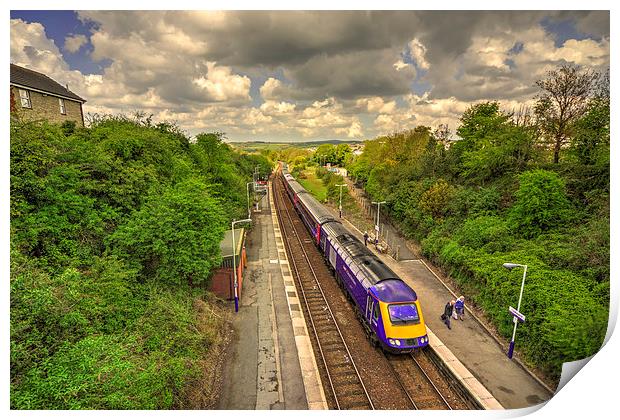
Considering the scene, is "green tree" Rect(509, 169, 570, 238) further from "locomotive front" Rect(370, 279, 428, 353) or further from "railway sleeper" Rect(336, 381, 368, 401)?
"railway sleeper" Rect(336, 381, 368, 401)

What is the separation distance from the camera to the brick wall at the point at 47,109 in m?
20.8

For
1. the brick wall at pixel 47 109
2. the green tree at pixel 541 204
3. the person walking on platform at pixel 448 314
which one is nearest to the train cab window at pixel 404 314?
the person walking on platform at pixel 448 314

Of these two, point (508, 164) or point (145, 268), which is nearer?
point (145, 268)

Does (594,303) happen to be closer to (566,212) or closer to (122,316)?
(566,212)

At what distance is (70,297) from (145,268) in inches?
230

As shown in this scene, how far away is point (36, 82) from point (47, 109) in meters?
1.96

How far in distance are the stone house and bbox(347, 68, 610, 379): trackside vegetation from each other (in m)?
29.4

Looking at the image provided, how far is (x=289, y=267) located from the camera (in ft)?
82.1

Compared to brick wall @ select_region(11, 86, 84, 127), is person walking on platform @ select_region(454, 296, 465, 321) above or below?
below

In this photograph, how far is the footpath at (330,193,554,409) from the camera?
1176cm

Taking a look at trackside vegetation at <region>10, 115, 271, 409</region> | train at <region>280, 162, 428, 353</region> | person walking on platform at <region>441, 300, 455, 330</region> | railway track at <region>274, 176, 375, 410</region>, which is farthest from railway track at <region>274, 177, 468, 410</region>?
trackside vegetation at <region>10, 115, 271, 409</region>

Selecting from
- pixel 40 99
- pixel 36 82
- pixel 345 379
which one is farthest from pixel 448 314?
pixel 36 82
